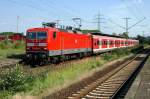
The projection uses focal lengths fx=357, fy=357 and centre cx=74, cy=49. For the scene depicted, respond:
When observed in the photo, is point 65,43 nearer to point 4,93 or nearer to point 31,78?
point 31,78

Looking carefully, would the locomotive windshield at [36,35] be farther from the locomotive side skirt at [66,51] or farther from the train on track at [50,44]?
the locomotive side skirt at [66,51]

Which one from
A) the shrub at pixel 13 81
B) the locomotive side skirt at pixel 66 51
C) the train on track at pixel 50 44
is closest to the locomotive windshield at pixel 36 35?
the train on track at pixel 50 44

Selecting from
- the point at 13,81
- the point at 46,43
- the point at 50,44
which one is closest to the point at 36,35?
the point at 46,43

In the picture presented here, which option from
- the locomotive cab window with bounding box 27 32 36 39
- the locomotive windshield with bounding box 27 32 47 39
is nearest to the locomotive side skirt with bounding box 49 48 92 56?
the locomotive windshield with bounding box 27 32 47 39

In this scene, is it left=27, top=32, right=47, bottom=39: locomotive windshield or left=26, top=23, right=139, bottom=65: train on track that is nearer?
left=26, top=23, right=139, bottom=65: train on track

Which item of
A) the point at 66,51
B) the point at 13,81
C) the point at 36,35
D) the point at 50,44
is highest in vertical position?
the point at 36,35

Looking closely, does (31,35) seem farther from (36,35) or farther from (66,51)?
Answer: (66,51)

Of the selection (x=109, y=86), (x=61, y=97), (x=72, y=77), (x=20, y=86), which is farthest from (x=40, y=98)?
(x=72, y=77)

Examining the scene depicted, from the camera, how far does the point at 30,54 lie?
1083 inches

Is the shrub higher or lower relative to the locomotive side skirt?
lower

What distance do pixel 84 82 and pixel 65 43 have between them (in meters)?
13.0

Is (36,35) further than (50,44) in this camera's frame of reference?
Yes

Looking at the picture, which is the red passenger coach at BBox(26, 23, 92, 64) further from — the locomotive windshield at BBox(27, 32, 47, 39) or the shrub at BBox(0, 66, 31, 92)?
the shrub at BBox(0, 66, 31, 92)

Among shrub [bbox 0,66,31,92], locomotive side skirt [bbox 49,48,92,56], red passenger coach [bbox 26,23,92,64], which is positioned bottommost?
shrub [bbox 0,66,31,92]
